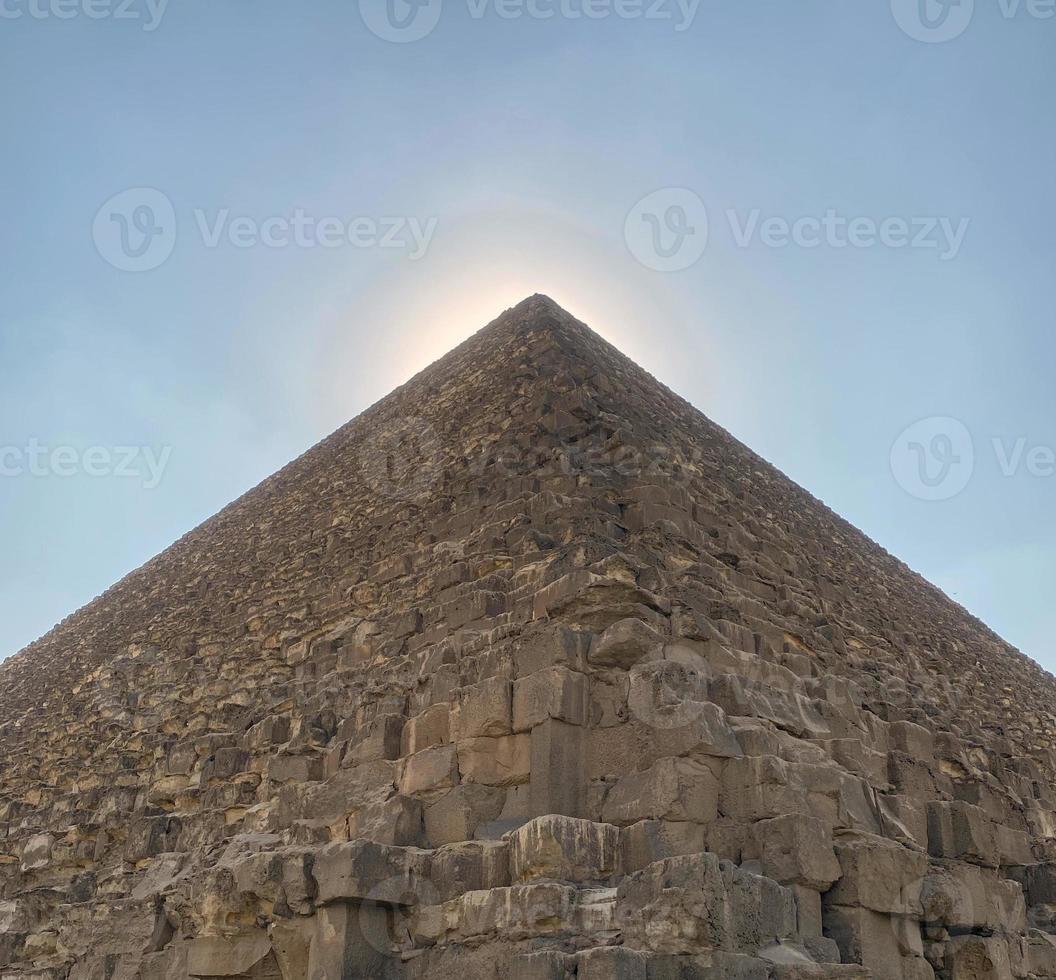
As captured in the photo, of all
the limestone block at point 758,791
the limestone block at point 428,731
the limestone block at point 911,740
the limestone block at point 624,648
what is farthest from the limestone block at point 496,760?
the limestone block at point 911,740

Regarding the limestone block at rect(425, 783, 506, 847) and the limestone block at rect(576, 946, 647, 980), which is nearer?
the limestone block at rect(576, 946, 647, 980)

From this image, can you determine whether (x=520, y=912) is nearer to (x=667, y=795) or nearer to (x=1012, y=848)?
(x=667, y=795)

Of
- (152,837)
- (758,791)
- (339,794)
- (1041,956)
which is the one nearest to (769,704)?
(758,791)

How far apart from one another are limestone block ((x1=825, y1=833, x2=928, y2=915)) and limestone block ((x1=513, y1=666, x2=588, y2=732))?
142cm

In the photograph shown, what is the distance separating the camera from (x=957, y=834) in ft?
21.3

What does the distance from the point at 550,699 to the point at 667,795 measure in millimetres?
792

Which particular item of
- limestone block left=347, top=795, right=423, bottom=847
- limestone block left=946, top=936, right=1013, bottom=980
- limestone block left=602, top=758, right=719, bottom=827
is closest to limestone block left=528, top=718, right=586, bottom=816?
limestone block left=602, top=758, right=719, bottom=827

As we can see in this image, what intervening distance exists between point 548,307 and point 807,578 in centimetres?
487

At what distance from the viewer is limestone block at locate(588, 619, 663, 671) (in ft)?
18.7

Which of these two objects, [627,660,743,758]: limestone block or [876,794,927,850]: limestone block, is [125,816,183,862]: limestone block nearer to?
Answer: [627,660,743,758]: limestone block

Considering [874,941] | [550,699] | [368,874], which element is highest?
[550,699]

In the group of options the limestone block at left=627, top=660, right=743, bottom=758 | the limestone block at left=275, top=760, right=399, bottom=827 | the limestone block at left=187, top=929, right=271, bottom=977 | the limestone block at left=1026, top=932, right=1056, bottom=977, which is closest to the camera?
the limestone block at left=627, top=660, right=743, bottom=758

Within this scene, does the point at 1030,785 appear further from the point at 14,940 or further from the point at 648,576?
the point at 14,940

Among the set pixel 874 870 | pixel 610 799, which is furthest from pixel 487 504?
pixel 874 870
